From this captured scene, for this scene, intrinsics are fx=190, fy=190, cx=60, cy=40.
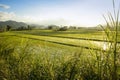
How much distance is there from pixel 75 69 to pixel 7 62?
111 inches

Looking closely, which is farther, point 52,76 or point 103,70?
point 52,76

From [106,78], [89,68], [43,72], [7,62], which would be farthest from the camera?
[7,62]

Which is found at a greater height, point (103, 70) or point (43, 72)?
point (103, 70)

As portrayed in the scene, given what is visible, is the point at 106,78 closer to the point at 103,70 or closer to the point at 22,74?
the point at 103,70

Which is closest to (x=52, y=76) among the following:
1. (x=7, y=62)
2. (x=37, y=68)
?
(x=37, y=68)

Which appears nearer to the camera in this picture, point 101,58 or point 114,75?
point 114,75

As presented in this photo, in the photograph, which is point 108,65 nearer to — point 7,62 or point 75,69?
point 75,69

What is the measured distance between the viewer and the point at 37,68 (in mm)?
4488

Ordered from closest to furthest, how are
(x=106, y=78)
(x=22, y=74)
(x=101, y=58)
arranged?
(x=106, y=78), (x=101, y=58), (x=22, y=74)

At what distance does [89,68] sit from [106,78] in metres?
0.62

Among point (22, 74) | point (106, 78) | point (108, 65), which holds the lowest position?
point (22, 74)

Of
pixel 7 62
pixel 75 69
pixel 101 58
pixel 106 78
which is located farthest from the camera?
pixel 7 62

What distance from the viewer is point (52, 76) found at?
12.0ft

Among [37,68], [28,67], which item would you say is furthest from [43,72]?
[28,67]
